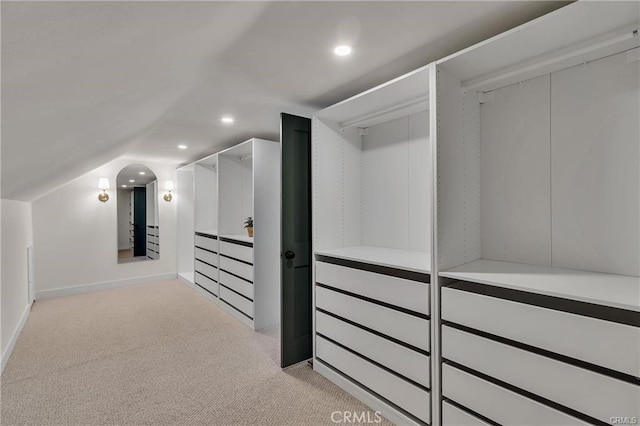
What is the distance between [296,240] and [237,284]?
5.10 ft

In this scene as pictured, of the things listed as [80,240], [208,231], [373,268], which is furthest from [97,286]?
[373,268]

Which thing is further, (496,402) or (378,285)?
(378,285)

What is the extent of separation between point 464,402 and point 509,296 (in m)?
0.72

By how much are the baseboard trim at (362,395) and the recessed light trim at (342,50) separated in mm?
2241

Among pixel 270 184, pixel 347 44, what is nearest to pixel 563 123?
pixel 347 44

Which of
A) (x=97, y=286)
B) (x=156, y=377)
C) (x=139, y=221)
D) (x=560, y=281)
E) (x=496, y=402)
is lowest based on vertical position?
(x=156, y=377)

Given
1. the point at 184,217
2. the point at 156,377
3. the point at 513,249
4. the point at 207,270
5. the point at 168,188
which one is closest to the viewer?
the point at 513,249

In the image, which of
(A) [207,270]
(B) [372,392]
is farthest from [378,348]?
(A) [207,270]

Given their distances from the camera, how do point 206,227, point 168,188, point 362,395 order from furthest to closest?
point 168,188 → point 206,227 → point 362,395

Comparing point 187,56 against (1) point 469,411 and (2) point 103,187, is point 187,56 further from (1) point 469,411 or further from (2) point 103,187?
(2) point 103,187

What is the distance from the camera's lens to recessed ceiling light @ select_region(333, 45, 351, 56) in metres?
1.81

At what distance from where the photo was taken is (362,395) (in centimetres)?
221

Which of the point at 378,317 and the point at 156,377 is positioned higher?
the point at 378,317

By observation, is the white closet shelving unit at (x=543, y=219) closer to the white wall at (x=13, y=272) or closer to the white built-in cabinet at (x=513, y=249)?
the white built-in cabinet at (x=513, y=249)
